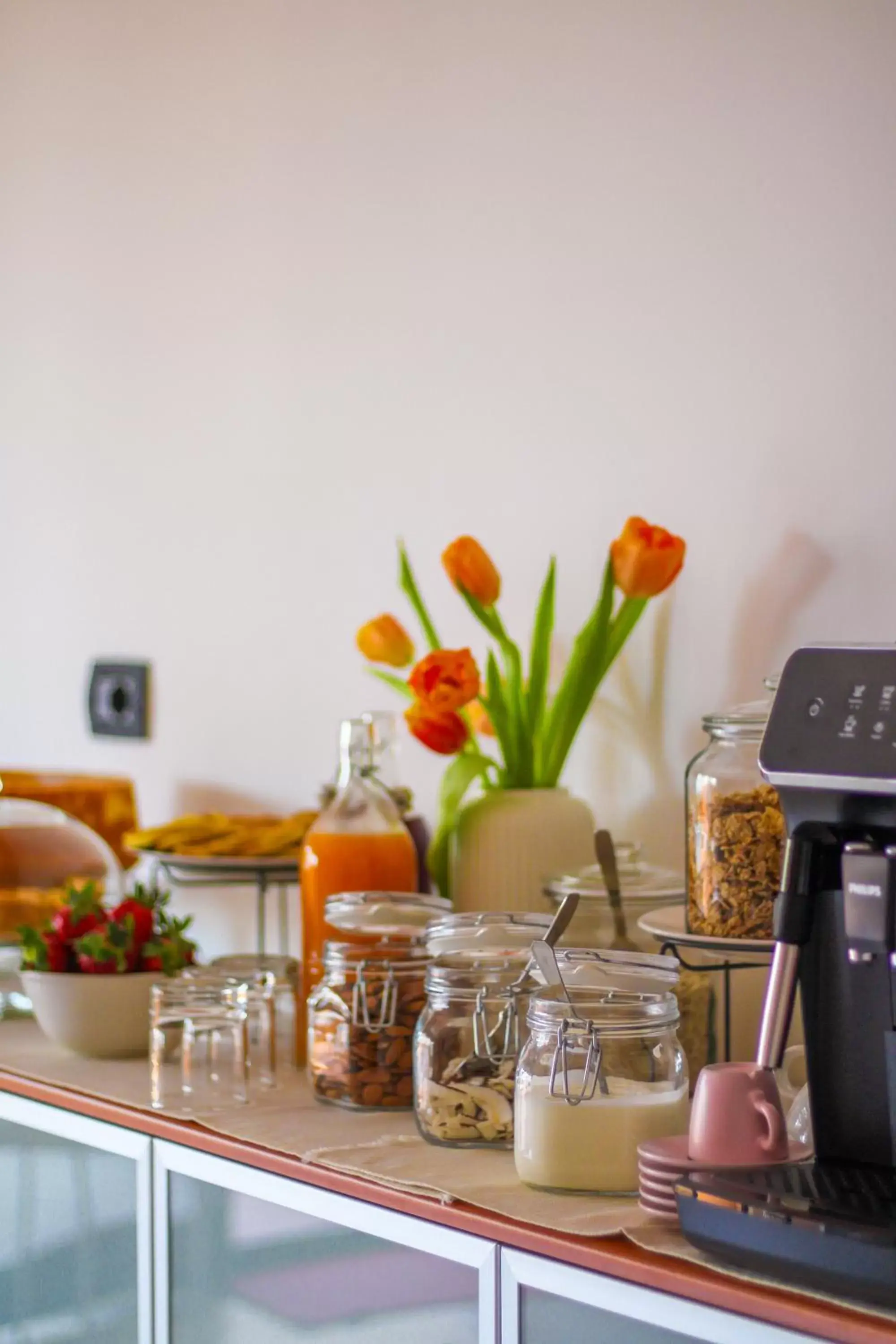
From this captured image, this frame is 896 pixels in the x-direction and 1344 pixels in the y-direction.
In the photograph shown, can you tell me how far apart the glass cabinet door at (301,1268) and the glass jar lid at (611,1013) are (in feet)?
0.48

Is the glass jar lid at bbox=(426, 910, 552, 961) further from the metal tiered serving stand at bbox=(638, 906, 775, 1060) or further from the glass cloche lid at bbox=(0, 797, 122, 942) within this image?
the glass cloche lid at bbox=(0, 797, 122, 942)

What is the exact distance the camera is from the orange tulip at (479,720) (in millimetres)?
1520

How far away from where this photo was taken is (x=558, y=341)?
156cm

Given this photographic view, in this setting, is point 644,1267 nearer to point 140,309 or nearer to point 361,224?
point 361,224

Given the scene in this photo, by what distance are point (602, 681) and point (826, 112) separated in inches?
21.5

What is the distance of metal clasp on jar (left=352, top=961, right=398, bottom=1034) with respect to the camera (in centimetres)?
124

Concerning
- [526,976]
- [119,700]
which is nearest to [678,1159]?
[526,976]

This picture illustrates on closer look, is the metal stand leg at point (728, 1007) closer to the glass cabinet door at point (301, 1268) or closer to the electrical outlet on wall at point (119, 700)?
the glass cabinet door at point (301, 1268)

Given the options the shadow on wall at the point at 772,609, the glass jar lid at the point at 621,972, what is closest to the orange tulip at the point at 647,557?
the shadow on wall at the point at 772,609

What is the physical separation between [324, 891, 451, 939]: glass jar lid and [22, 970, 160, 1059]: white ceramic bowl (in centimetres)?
24

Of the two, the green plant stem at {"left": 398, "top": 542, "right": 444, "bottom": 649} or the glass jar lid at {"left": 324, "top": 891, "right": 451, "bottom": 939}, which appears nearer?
the glass jar lid at {"left": 324, "top": 891, "right": 451, "bottom": 939}

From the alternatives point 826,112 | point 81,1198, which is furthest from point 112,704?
point 826,112

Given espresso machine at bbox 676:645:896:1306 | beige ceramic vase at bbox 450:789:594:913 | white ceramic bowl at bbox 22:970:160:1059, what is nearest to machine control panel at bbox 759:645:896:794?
espresso machine at bbox 676:645:896:1306

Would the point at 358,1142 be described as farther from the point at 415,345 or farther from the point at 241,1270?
the point at 415,345
